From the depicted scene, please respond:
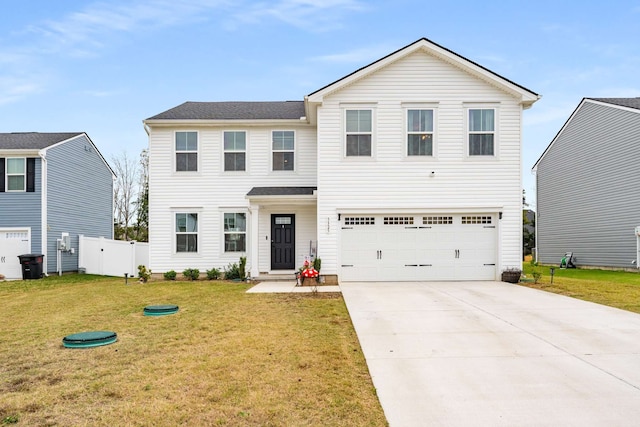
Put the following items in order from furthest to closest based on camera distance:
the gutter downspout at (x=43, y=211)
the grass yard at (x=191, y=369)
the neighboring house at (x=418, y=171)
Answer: the gutter downspout at (x=43, y=211)
the neighboring house at (x=418, y=171)
the grass yard at (x=191, y=369)

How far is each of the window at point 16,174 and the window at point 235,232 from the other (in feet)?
28.9

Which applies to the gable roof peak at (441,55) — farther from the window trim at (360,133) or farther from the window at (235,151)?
the window at (235,151)

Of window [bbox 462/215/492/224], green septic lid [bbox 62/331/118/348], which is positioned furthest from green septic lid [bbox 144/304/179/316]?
window [bbox 462/215/492/224]

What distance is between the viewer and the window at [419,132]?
14188 mm

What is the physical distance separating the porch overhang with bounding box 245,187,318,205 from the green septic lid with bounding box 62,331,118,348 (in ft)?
27.2

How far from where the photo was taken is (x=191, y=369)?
524cm

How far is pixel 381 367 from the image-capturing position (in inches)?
212

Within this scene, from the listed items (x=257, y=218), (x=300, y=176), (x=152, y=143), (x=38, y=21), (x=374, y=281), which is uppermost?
(x=38, y=21)

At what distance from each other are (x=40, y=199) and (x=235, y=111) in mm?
8707

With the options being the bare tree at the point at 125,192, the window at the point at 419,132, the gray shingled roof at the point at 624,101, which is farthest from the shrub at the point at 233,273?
the bare tree at the point at 125,192

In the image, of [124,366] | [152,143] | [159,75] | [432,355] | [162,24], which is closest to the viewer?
[124,366]

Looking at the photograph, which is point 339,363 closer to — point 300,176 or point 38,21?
point 300,176

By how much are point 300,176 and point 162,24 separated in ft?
28.0

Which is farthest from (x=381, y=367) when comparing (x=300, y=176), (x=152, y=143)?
(x=152, y=143)
